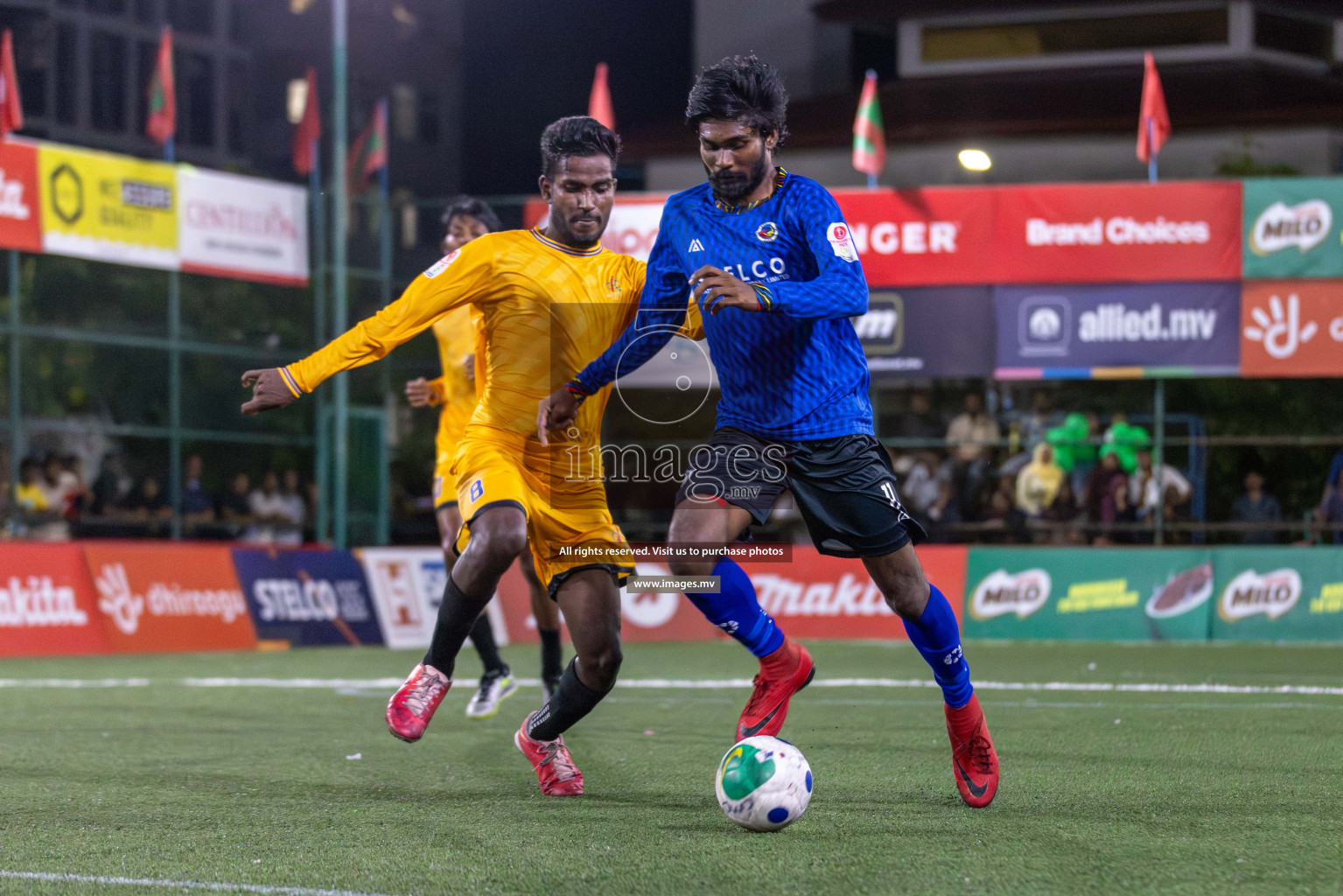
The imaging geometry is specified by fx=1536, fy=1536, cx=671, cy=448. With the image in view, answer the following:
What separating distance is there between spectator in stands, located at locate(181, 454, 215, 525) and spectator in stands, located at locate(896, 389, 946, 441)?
7904 millimetres

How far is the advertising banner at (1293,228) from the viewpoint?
602 inches

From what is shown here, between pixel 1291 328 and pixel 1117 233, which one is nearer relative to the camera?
pixel 1291 328

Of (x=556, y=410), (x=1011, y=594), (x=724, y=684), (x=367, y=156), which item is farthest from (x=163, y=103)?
(x=556, y=410)

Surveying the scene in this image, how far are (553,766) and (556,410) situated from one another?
1227mm

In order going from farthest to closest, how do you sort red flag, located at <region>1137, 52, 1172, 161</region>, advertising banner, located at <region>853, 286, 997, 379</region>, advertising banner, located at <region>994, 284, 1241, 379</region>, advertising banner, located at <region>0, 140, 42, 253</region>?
red flag, located at <region>1137, 52, 1172, 161</region>, advertising banner, located at <region>853, 286, 997, 379</region>, advertising banner, located at <region>994, 284, 1241, 379</region>, advertising banner, located at <region>0, 140, 42, 253</region>

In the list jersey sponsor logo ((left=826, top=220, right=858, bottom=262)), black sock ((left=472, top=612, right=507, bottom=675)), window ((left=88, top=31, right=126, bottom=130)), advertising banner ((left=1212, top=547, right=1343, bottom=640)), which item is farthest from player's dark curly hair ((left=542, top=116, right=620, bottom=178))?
window ((left=88, top=31, right=126, bottom=130))

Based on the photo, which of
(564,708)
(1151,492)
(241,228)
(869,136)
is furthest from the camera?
(869,136)

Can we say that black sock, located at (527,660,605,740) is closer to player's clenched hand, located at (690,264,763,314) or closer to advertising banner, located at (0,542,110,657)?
player's clenched hand, located at (690,264,763,314)

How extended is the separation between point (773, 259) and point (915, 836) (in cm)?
181

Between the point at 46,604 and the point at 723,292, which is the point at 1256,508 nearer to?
the point at 46,604

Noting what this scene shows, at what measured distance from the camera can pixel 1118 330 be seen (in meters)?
15.8

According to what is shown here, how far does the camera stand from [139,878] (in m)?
3.85

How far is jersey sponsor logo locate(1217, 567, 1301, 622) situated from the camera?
14375 millimetres

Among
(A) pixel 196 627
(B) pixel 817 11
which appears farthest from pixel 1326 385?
(A) pixel 196 627
